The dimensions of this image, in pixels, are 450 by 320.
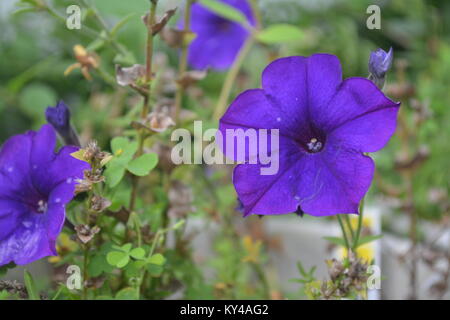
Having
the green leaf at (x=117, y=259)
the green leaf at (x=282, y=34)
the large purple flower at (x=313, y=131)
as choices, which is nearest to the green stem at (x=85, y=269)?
the green leaf at (x=117, y=259)

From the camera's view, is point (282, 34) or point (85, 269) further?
point (282, 34)

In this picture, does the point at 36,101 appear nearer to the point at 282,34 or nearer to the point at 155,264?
the point at 282,34

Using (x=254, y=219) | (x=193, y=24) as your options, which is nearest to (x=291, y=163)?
(x=254, y=219)

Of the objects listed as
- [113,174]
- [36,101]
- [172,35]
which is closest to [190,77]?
[172,35]

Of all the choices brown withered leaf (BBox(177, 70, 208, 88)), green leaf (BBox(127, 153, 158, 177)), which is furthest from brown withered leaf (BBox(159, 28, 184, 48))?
green leaf (BBox(127, 153, 158, 177))

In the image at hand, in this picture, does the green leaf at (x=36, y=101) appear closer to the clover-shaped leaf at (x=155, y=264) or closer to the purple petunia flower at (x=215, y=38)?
the purple petunia flower at (x=215, y=38)
